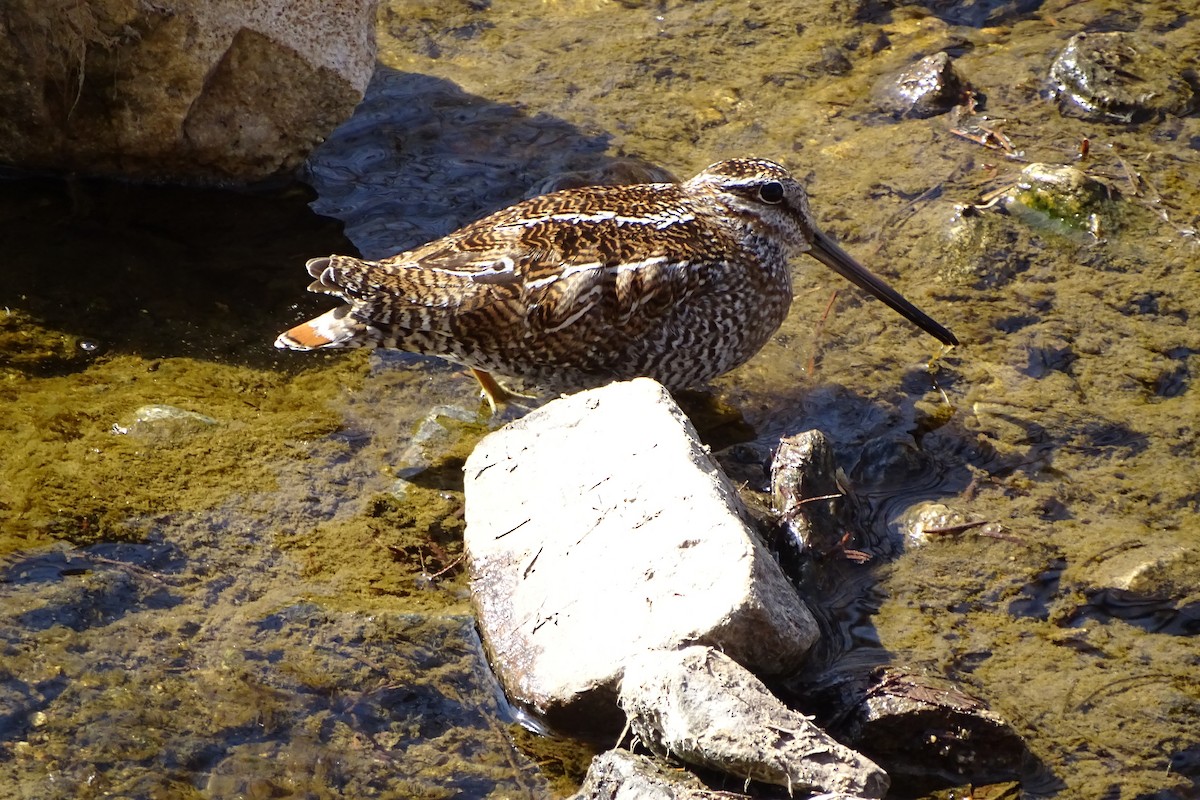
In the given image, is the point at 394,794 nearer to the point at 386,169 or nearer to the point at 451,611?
the point at 451,611

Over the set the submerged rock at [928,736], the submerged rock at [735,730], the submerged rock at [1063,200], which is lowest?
the submerged rock at [928,736]

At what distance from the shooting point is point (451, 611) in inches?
172

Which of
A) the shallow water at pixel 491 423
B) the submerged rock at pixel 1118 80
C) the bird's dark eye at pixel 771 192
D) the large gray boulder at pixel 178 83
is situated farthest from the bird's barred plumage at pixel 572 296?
the submerged rock at pixel 1118 80

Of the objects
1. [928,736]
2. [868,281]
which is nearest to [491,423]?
[868,281]

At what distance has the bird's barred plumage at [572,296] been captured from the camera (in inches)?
195

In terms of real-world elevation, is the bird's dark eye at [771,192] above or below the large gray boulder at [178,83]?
below

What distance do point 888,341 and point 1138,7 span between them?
3.37m

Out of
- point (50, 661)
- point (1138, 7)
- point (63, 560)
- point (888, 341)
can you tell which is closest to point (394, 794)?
point (50, 661)

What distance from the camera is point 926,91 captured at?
7.00 m

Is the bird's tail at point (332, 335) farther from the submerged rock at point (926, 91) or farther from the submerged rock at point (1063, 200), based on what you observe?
the submerged rock at point (926, 91)

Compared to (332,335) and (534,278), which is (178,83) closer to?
(332,335)

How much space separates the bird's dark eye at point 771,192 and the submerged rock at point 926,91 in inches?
66.8

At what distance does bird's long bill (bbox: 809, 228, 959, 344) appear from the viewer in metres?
5.59

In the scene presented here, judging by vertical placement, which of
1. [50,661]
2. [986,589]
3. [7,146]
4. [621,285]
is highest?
[7,146]
